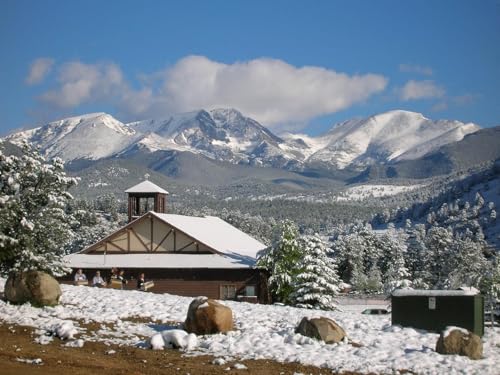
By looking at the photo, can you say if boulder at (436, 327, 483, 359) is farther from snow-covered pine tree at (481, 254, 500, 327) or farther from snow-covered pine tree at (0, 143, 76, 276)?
snow-covered pine tree at (481, 254, 500, 327)

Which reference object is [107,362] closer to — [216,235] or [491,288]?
[216,235]

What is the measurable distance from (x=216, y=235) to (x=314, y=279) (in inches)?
426

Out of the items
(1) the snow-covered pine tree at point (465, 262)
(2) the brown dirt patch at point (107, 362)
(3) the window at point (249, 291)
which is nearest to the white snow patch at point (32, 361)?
(2) the brown dirt patch at point (107, 362)

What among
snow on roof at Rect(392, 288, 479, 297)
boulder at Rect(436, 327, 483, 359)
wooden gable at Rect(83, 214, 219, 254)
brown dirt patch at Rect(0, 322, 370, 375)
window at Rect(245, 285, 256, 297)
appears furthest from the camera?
wooden gable at Rect(83, 214, 219, 254)

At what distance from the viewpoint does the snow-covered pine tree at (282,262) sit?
45.1 meters

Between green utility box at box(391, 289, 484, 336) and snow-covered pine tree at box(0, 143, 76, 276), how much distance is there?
13.1m

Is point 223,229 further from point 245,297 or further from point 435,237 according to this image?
point 435,237

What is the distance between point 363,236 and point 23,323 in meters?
113

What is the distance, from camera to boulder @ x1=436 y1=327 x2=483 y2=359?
1927 centimetres

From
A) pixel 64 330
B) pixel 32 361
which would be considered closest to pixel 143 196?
pixel 64 330

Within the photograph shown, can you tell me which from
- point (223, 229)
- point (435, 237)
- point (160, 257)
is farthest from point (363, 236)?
point (160, 257)

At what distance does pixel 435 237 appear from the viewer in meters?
116

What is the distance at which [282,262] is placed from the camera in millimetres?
45844

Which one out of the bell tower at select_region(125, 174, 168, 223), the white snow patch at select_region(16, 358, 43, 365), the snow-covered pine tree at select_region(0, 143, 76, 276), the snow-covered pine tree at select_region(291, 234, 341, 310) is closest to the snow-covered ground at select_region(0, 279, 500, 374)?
the white snow patch at select_region(16, 358, 43, 365)
